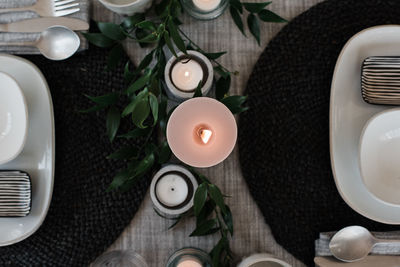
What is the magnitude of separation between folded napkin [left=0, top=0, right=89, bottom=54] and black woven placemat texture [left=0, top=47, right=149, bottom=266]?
2cm

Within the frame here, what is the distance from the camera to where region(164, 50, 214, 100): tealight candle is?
1.57 feet

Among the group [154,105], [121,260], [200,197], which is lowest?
[121,260]

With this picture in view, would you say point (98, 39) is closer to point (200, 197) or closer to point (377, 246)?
point (200, 197)

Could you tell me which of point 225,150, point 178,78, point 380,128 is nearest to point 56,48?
point 178,78

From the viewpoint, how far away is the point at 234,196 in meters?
0.53

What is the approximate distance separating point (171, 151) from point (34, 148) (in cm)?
18

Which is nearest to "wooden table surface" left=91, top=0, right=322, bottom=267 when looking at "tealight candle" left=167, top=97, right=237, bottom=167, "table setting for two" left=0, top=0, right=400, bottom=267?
"table setting for two" left=0, top=0, right=400, bottom=267

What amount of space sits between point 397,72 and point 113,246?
43 centimetres

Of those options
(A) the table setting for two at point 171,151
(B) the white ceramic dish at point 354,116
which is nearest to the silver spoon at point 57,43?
(A) the table setting for two at point 171,151

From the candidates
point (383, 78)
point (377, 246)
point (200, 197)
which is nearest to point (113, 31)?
point (200, 197)

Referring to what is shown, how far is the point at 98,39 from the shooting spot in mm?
496

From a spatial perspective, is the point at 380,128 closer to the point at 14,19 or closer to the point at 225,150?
the point at 225,150

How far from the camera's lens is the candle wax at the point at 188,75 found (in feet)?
1.58

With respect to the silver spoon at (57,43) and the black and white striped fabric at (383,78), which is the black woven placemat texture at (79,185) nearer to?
the silver spoon at (57,43)
